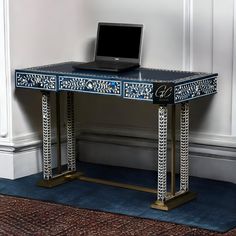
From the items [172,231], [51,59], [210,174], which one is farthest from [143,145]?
[172,231]

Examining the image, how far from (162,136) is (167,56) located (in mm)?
819

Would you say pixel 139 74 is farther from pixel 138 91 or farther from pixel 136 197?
pixel 136 197

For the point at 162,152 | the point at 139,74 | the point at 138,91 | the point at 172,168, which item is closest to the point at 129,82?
the point at 138,91

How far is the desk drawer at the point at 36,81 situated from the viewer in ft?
14.5

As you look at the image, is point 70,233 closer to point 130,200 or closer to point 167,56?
point 130,200

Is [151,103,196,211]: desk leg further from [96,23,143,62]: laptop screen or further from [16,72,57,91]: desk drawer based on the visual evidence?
[16,72,57,91]: desk drawer

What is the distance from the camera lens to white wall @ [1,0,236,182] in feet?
14.9

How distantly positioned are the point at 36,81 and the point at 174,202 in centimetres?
110

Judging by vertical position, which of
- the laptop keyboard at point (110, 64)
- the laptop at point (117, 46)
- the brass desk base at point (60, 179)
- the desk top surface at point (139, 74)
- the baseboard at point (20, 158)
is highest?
the laptop at point (117, 46)

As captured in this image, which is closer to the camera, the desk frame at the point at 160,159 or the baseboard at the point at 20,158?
the desk frame at the point at 160,159

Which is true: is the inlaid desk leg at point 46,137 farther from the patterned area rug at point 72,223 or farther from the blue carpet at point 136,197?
the patterned area rug at point 72,223

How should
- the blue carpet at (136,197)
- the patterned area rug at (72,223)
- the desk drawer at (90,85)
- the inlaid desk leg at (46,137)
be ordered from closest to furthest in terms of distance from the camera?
the patterned area rug at (72,223)
the blue carpet at (136,197)
the desk drawer at (90,85)
the inlaid desk leg at (46,137)

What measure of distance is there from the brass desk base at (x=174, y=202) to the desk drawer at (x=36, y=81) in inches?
36.4

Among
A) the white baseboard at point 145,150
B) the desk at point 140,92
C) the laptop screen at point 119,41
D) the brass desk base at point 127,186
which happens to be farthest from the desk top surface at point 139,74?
the brass desk base at point 127,186
